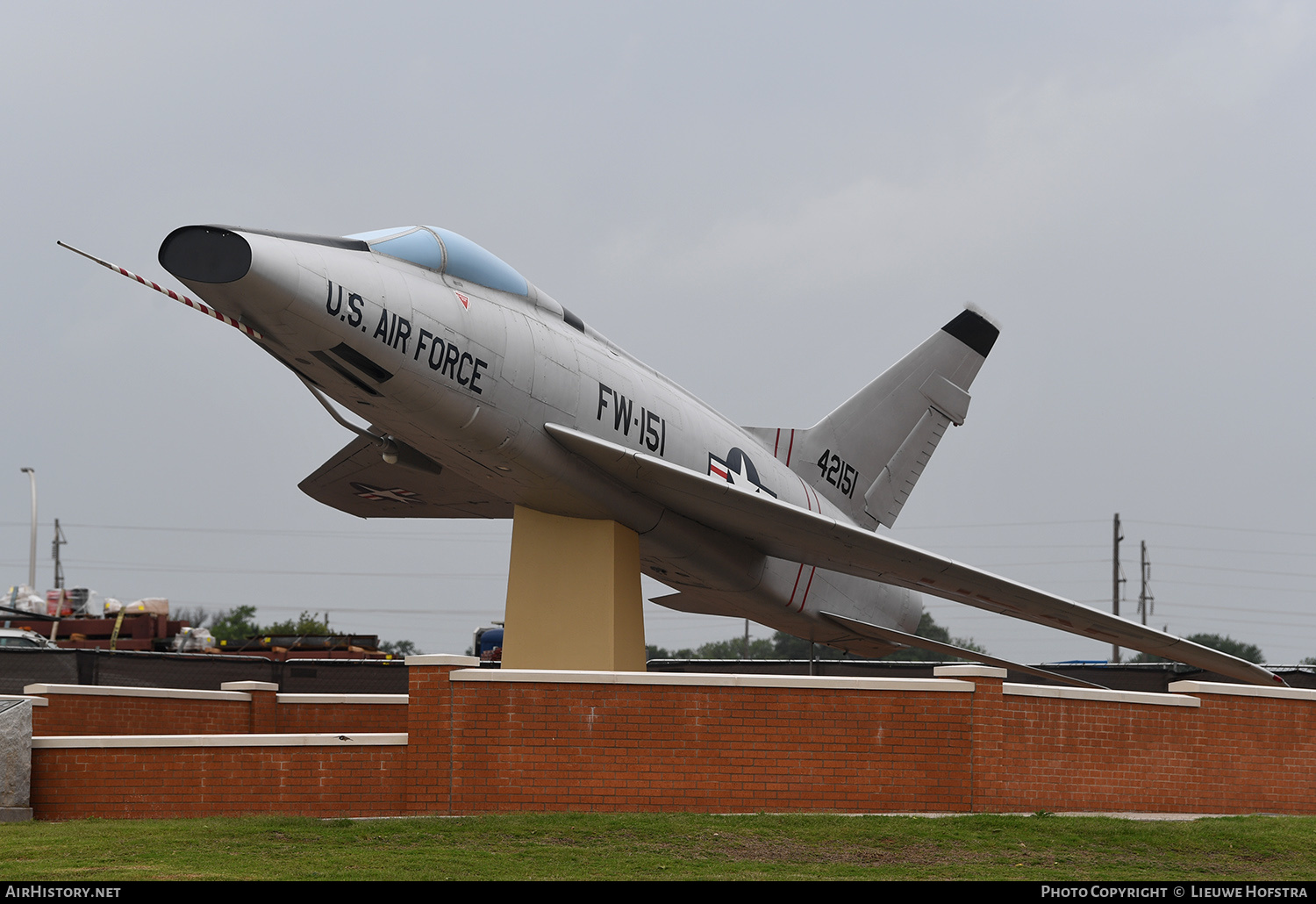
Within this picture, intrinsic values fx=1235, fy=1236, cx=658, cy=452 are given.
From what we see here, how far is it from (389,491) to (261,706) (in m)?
3.41

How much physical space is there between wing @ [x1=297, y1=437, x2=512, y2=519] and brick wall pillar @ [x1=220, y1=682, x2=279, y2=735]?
8.48 ft

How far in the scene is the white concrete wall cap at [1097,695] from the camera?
12211 mm

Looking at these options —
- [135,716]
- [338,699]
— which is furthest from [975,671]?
[135,716]

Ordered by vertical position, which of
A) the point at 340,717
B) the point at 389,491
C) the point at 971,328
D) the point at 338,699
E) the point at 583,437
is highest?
the point at 971,328

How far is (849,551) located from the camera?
45.6 ft

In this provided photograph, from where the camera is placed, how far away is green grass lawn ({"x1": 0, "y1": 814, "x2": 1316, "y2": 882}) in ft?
27.6

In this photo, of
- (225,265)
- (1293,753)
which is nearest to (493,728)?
(225,265)

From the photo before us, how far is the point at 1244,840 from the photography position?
10.5 meters

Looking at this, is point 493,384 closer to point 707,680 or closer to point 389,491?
point 707,680

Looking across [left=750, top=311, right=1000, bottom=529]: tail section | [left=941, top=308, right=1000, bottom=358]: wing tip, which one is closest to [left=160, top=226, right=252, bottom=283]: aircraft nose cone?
[left=750, top=311, right=1000, bottom=529]: tail section

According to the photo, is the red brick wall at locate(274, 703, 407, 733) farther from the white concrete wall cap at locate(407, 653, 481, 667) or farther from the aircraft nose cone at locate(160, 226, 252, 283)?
the aircraft nose cone at locate(160, 226, 252, 283)
